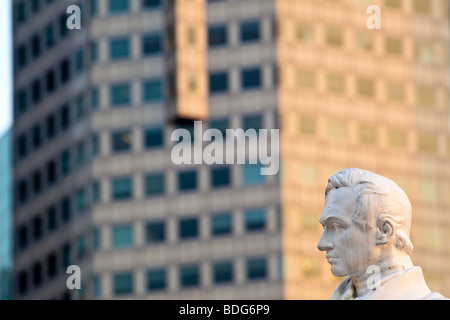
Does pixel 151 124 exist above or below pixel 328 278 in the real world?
above

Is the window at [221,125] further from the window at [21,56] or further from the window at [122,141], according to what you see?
the window at [21,56]

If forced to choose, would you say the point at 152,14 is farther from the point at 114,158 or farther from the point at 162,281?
the point at 162,281

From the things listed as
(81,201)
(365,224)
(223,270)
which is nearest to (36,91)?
(81,201)

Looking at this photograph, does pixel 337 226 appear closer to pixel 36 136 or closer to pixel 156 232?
pixel 156 232

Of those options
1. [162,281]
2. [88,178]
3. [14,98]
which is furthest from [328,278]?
[14,98]

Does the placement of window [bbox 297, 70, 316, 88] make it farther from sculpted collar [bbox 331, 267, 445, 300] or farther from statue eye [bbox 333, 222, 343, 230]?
sculpted collar [bbox 331, 267, 445, 300]

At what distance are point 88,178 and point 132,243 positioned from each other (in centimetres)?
692

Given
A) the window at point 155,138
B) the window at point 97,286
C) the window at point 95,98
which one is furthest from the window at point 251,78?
the window at point 97,286

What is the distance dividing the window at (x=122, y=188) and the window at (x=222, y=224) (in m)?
8.16

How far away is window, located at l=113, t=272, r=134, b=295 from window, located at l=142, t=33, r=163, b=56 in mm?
19247

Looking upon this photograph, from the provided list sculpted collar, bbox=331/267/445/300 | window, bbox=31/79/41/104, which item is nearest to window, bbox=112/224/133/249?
window, bbox=31/79/41/104

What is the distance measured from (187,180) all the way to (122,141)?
710cm

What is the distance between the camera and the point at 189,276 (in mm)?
131750

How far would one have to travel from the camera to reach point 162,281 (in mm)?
132375
